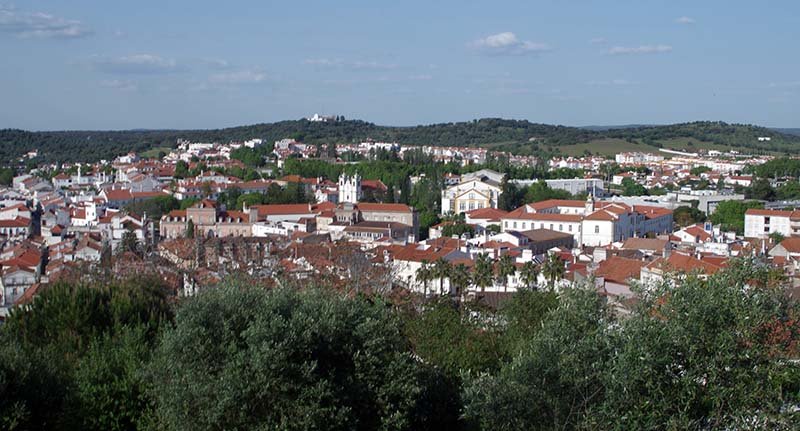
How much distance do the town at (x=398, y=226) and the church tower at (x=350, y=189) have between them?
0.20 m

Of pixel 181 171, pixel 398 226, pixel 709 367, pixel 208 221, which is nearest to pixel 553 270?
pixel 709 367

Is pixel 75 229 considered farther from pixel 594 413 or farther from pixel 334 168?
pixel 594 413

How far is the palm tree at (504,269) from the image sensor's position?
29.4 metres

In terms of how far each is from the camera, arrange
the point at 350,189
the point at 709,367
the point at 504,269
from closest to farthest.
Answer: the point at 709,367
the point at 504,269
the point at 350,189

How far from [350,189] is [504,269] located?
117 feet

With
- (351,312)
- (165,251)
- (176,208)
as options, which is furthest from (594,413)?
(176,208)

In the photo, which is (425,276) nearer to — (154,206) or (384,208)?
(384,208)

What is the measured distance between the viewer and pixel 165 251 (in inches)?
1481

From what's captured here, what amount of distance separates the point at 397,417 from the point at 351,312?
1687 mm

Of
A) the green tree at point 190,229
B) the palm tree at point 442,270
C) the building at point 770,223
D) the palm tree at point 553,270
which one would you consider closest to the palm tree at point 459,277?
the palm tree at point 442,270

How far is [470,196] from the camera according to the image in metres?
62.1

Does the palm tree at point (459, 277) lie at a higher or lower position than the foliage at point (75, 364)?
lower

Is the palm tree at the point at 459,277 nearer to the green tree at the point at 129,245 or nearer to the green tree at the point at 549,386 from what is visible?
the green tree at the point at 129,245

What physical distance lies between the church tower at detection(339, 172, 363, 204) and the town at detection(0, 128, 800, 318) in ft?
0.66
